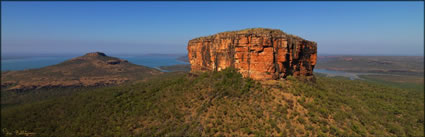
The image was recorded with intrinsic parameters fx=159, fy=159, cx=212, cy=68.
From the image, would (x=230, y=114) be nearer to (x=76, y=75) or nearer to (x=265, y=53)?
(x=265, y=53)

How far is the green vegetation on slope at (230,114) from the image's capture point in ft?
56.5

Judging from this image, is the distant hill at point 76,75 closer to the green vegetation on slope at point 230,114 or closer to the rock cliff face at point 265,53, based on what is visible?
the green vegetation on slope at point 230,114

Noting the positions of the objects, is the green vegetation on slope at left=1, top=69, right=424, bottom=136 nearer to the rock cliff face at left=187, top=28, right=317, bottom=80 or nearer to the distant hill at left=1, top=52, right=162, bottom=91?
the rock cliff face at left=187, top=28, right=317, bottom=80

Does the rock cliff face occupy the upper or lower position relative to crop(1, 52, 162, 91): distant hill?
upper

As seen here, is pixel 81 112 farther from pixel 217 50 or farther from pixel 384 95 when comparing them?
pixel 384 95

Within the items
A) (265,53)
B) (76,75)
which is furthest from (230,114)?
(76,75)

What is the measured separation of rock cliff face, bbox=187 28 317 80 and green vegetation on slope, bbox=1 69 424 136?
1545mm

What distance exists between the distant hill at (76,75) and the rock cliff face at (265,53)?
81106 millimetres

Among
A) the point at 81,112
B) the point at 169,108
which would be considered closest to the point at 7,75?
the point at 81,112

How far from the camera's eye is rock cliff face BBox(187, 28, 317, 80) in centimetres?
2148

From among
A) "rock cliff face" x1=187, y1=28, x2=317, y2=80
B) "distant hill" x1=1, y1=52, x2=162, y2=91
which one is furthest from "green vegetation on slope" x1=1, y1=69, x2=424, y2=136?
"distant hill" x1=1, y1=52, x2=162, y2=91

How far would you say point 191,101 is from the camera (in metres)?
23.7

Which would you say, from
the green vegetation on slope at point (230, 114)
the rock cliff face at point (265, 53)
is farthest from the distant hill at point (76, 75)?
the rock cliff face at point (265, 53)

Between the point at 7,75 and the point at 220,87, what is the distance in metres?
123
